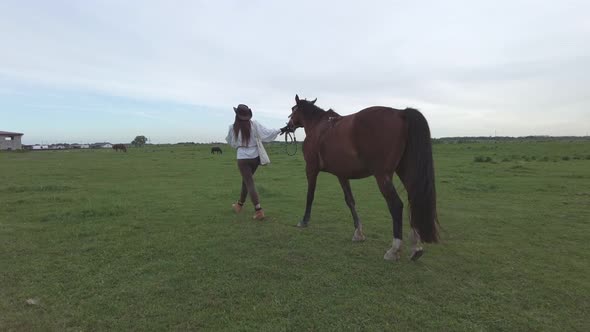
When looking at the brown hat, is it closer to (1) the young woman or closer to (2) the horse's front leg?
(1) the young woman

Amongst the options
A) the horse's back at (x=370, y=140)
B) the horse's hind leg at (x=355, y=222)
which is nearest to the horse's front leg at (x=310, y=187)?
the horse's hind leg at (x=355, y=222)

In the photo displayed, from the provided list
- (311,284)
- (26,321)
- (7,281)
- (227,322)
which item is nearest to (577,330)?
(311,284)

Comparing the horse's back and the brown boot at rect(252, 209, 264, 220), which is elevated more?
the horse's back

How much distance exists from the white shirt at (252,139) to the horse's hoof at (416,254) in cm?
344

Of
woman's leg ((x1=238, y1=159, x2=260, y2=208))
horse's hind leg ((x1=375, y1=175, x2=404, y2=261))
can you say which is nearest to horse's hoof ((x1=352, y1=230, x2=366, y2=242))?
horse's hind leg ((x1=375, y1=175, x2=404, y2=261))

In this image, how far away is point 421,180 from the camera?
419 cm

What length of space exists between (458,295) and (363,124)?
2.31m

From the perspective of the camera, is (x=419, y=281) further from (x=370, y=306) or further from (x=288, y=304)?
(x=288, y=304)

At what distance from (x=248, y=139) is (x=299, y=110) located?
1119 millimetres

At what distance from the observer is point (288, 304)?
125 inches

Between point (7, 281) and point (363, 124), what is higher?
point (363, 124)

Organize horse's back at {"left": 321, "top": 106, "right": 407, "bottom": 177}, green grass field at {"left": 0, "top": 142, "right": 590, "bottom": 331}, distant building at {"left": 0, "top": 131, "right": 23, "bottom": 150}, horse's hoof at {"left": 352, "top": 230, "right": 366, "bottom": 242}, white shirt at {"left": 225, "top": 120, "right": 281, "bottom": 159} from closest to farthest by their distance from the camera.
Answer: green grass field at {"left": 0, "top": 142, "right": 590, "bottom": 331} → horse's back at {"left": 321, "top": 106, "right": 407, "bottom": 177} → horse's hoof at {"left": 352, "top": 230, "right": 366, "bottom": 242} → white shirt at {"left": 225, "top": 120, "right": 281, "bottom": 159} → distant building at {"left": 0, "top": 131, "right": 23, "bottom": 150}

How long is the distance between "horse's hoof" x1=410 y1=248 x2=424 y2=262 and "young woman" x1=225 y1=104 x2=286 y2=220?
301 cm

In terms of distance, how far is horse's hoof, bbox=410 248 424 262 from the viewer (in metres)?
4.26
